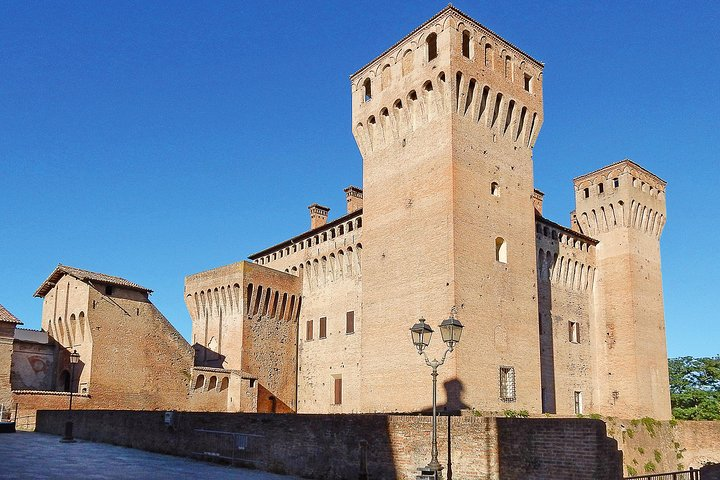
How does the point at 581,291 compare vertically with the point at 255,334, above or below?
above

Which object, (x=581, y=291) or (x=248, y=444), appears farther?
(x=581, y=291)

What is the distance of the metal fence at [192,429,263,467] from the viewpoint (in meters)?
14.2

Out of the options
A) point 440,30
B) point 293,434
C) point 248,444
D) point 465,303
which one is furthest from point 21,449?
point 440,30

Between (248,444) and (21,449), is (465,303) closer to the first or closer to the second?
(248,444)

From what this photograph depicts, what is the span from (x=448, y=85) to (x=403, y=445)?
14.3 metres

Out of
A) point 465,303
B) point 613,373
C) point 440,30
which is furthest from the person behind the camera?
point 613,373

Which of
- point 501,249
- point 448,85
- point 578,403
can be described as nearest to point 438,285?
point 501,249

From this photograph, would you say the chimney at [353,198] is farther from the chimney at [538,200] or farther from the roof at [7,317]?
the roof at [7,317]

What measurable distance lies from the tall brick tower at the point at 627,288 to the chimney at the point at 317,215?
1259cm

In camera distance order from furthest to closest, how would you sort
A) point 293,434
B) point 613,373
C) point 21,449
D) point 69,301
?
1. point 613,373
2. point 69,301
3. point 21,449
4. point 293,434

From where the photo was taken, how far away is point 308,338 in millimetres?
31812

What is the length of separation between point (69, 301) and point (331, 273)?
11.0m

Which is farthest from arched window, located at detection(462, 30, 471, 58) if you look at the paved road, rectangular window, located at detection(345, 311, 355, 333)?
the paved road

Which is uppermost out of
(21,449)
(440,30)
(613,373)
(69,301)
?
(440,30)
